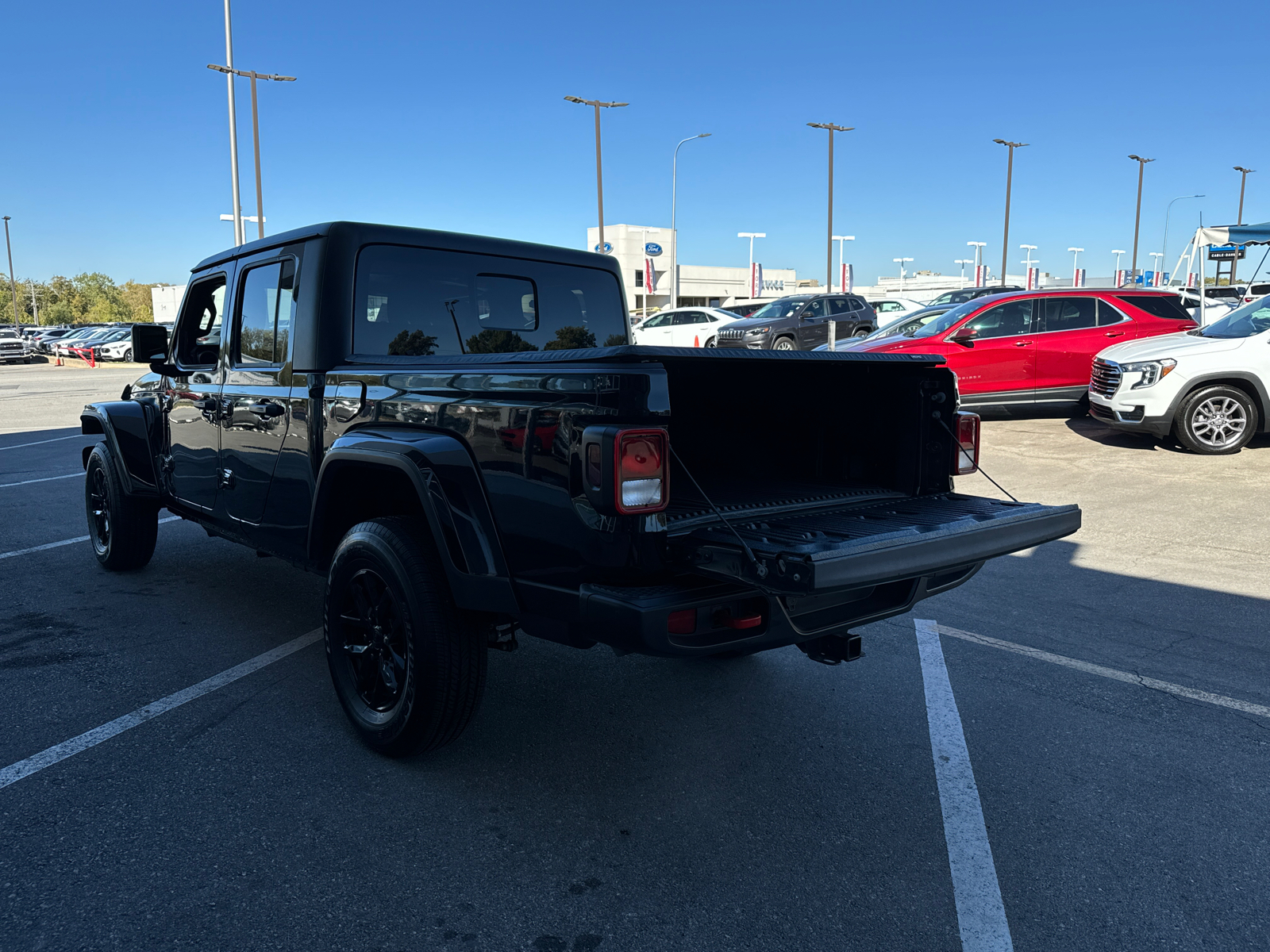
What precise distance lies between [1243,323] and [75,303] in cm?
13321

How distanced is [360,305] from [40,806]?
2141mm

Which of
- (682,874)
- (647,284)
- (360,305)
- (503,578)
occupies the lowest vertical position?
(682,874)

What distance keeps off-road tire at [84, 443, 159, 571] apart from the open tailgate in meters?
4.50

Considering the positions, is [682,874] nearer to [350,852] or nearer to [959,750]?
[350,852]

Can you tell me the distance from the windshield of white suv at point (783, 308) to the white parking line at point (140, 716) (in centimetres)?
1925

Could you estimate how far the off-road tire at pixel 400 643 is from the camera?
124 inches

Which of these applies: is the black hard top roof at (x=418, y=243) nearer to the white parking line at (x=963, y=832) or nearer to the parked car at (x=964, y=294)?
the white parking line at (x=963, y=832)

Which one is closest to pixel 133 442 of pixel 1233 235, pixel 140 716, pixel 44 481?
pixel 140 716

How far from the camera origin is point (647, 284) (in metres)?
42.7

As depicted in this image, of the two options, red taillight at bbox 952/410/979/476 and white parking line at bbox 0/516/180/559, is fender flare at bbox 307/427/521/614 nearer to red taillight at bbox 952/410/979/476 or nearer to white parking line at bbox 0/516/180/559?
red taillight at bbox 952/410/979/476

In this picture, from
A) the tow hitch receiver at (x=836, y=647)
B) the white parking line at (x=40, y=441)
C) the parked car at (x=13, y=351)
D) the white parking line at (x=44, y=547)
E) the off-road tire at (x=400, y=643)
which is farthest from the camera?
the parked car at (x=13, y=351)

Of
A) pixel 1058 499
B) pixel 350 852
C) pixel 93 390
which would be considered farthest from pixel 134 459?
pixel 93 390

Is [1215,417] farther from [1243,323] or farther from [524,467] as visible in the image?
[524,467]

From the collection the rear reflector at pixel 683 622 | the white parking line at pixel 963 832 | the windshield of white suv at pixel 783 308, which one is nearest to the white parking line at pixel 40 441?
the white parking line at pixel 963 832
